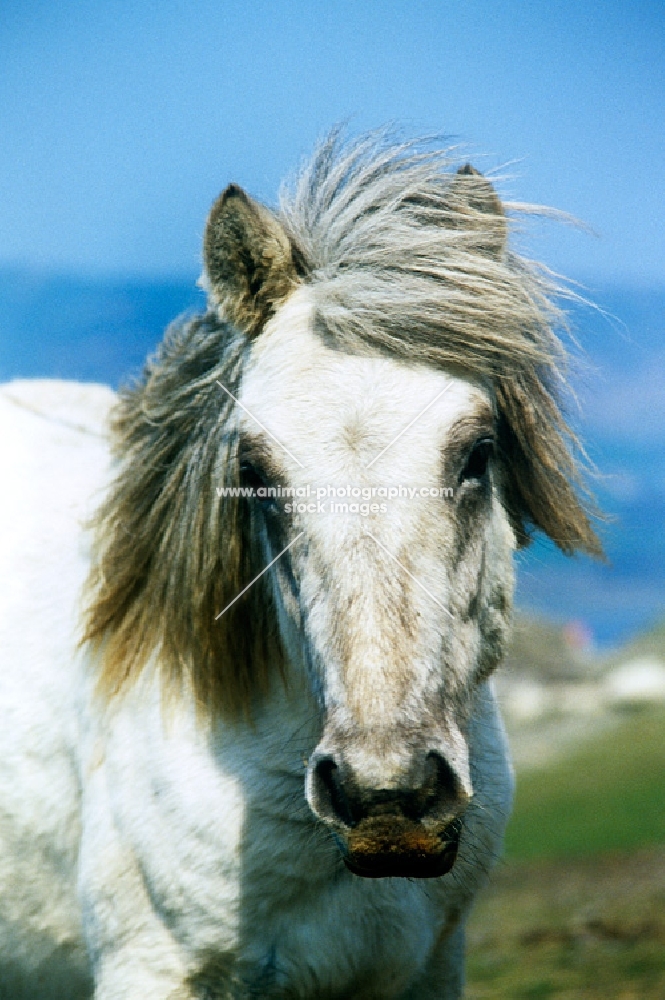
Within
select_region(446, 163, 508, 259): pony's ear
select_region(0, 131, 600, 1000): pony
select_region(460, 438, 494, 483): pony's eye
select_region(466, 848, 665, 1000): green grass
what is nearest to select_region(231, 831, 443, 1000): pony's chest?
select_region(0, 131, 600, 1000): pony

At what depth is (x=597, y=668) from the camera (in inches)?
536

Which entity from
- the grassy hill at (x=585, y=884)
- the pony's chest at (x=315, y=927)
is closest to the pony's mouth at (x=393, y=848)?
the pony's chest at (x=315, y=927)

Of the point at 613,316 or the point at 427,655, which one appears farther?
the point at 613,316

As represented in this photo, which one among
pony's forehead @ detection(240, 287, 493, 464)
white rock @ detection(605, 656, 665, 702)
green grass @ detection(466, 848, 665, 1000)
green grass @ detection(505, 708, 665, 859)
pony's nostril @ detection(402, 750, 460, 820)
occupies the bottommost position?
green grass @ detection(466, 848, 665, 1000)

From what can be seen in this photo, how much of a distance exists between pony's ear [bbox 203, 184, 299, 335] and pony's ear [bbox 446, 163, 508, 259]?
1.61ft

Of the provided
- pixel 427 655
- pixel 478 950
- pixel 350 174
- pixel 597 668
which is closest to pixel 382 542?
pixel 427 655

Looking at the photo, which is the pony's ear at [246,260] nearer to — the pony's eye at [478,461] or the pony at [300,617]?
the pony at [300,617]

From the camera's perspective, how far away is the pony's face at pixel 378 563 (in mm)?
2035

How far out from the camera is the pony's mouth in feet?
6.61

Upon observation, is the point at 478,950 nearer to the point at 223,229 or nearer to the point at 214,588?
the point at 214,588

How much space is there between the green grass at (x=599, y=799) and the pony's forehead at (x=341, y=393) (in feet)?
21.1

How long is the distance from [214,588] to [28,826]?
106cm

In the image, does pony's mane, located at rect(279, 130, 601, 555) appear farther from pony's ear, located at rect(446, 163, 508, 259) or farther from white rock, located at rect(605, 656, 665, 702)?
white rock, located at rect(605, 656, 665, 702)

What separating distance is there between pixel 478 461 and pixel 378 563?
0.48m
